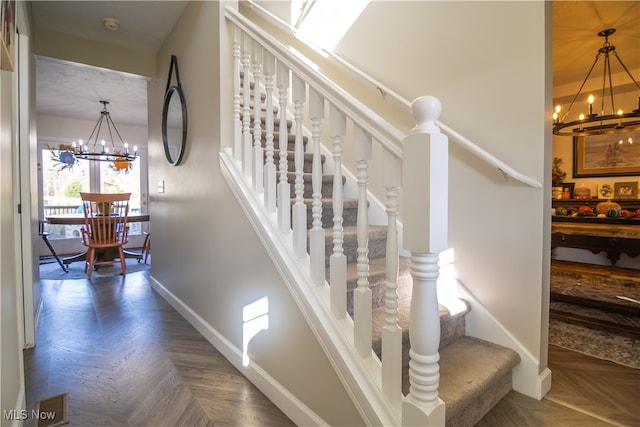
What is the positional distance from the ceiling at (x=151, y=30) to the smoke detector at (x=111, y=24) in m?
0.03

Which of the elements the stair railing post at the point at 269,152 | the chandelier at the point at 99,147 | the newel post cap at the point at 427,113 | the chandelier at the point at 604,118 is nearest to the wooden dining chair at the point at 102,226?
the chandelier at the point at 99,147

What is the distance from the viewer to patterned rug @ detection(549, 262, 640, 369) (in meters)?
2.06

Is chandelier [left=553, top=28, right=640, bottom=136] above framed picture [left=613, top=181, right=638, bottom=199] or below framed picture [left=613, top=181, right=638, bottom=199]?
above

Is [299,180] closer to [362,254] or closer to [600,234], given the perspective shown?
[362,254]

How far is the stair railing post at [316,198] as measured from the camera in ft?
4.32

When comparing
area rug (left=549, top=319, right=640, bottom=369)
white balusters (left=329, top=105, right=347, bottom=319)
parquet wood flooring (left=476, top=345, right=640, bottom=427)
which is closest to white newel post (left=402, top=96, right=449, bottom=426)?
white balusters (left=329, top=105, right=347, bottom=319)

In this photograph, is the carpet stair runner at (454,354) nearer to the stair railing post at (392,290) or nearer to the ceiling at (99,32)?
the stair railing post at (392,290)

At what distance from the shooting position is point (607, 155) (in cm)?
440

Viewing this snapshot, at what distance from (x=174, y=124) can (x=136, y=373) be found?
76.6 inches

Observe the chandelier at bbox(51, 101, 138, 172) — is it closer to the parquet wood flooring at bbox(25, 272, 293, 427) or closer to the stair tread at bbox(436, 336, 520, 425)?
the parquet wood flooring at bbox(25, 272, 293, 427)

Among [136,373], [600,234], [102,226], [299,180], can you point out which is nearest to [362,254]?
[299,180]

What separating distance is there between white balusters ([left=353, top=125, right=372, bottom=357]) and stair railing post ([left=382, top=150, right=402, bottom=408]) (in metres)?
0.10

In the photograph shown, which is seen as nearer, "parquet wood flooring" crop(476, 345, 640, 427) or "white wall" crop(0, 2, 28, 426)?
"white wall" crop(0, 2, 28, 426)

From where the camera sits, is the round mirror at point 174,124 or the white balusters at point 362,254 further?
the round mirror at point 174,124
